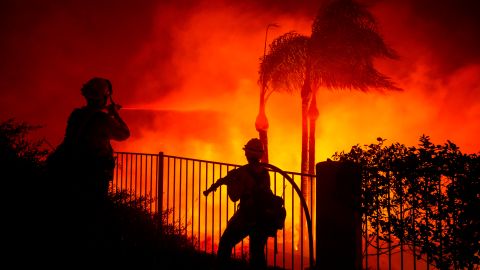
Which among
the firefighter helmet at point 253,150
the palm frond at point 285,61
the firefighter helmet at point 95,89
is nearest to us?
the firefighter helmet at point 95,89

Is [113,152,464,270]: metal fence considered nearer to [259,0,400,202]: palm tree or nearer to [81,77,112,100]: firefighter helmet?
[81,77,112,100]: firefighter helmet

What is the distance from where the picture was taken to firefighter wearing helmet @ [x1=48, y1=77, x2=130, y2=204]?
149 inches

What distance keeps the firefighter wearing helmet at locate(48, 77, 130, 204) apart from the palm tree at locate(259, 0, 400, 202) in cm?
1244

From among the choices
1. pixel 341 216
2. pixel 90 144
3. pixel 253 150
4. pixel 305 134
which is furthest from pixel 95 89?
pixel 305 134

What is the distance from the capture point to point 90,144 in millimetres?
3836

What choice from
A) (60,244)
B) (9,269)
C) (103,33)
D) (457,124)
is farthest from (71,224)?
(457,124)

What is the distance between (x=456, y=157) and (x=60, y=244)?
4.84m

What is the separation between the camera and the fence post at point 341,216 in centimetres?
447

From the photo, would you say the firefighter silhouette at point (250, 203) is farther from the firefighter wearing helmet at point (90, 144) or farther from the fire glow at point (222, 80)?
the fire glow at point (222, 80)

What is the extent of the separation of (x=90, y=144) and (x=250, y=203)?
1.81m

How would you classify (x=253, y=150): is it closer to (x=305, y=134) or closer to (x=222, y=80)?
(x=305, y=134)

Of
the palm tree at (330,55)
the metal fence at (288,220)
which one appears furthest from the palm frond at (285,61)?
the metal fence at (288,220)

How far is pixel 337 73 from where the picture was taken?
51.3 ft

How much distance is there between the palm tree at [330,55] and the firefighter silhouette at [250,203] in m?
11.8
